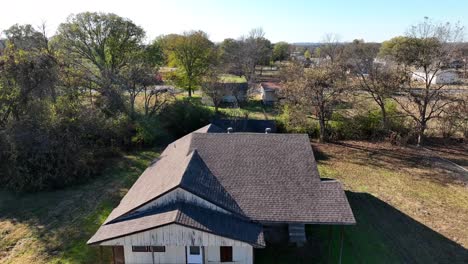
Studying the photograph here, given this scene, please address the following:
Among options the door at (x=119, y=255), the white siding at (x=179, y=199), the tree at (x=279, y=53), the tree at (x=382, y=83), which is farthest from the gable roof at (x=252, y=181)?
the tree at (x=279, y=53)

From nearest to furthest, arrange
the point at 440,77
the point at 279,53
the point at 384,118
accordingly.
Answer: the point at 384,118 → the point at 440,77 → the point at 279,53

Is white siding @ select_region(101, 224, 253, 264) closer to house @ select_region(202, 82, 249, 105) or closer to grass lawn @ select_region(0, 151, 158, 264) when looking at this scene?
grass lawn @ select_region(0, 151, 158, 264)

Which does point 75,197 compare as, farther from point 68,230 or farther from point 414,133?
point 414,133

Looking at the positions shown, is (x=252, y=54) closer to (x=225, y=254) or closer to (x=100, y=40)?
(x=100, y=40)

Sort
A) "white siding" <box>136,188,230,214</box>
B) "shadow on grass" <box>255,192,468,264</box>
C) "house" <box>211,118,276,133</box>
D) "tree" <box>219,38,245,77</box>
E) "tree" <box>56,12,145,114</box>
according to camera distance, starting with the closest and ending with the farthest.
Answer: "white siding" <box>136,188,230,214</box>, "shadow on grass" <box>255,192,468,264</box>, "house" <box>211,118,276,133</box>, "tree" <box>56,12,145,114</box>, "tree" <box>219,38,245,77</box>

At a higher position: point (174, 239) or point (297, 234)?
point (174, 239)

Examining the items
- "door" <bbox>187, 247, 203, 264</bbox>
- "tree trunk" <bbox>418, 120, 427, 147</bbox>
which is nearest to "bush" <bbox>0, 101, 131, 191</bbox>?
"door" <bbox>187, 247, 203, 264</bbox>

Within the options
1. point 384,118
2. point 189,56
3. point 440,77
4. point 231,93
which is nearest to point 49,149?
point 231,93
